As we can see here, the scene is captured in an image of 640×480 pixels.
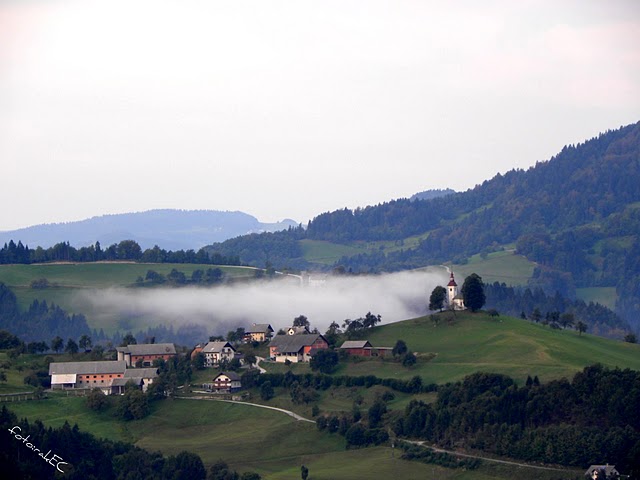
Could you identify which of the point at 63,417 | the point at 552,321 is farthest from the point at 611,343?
the point at 63,417

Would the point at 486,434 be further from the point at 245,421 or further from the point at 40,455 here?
the point at 40,455

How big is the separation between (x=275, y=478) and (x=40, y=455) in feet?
64.8

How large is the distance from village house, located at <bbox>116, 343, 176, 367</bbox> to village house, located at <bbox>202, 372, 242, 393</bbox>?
14.2m

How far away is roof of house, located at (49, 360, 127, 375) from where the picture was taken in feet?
473

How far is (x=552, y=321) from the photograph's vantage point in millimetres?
167500

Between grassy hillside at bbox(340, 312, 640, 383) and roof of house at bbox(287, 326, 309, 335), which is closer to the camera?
grassy hillside at bbox(340, 312, 640, 383)

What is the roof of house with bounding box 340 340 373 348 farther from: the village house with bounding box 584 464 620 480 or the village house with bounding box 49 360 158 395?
the village house with bounding box 584 464 620 480

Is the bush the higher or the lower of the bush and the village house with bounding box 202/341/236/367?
the lower

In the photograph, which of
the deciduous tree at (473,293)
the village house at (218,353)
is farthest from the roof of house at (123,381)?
the deciduous tree at (473,293)

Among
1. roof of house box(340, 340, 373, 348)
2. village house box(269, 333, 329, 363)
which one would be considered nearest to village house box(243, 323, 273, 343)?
village house box(269, 333, 329, 363)

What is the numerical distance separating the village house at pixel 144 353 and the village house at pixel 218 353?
16.5 feet

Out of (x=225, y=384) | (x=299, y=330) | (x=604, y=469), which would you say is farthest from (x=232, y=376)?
(x=604, y=469)

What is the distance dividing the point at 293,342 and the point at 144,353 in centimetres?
1839

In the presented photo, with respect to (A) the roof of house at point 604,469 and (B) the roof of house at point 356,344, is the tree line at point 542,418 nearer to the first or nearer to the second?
(A) the roof of house at point 604,469
